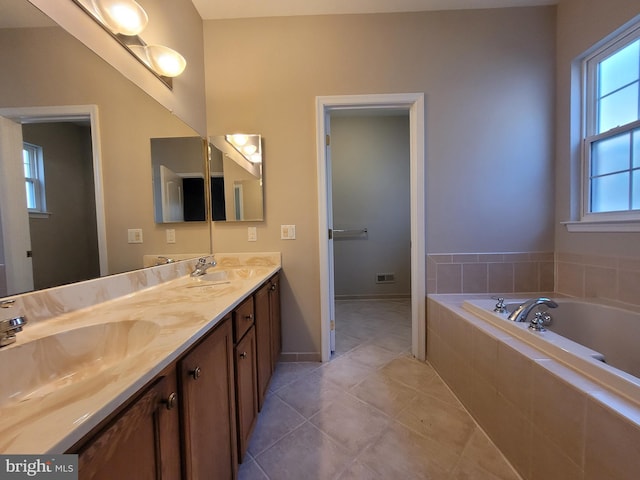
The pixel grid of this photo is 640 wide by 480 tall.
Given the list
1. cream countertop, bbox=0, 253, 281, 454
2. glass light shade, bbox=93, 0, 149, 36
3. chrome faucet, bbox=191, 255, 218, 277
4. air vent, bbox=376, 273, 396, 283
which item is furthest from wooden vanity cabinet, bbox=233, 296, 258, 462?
air vent, bbox=376, 273, 396, 283

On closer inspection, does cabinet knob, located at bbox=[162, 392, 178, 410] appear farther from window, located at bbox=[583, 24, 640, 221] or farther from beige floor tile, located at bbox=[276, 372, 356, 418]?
window, located at bbox=[583, 24, 640, 221]

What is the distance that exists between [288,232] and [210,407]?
1337 millimetres

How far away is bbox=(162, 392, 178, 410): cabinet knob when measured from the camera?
0.60 m

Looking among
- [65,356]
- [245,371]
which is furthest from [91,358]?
[245,371]

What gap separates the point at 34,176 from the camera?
795mm

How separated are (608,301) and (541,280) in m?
0.39

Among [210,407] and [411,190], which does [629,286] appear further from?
[210,407]

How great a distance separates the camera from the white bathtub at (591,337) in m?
0.87

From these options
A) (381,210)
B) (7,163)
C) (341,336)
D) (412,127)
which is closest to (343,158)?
(381,210)

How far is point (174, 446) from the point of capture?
0.63 m

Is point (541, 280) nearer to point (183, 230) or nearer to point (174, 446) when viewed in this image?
point (174, 446)

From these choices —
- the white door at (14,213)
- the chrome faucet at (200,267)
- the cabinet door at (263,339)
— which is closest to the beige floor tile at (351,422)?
the cabinet door at (263,339)

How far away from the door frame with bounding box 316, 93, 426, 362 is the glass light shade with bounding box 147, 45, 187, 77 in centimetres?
94

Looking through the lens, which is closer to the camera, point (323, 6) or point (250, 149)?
point (323, 6)
